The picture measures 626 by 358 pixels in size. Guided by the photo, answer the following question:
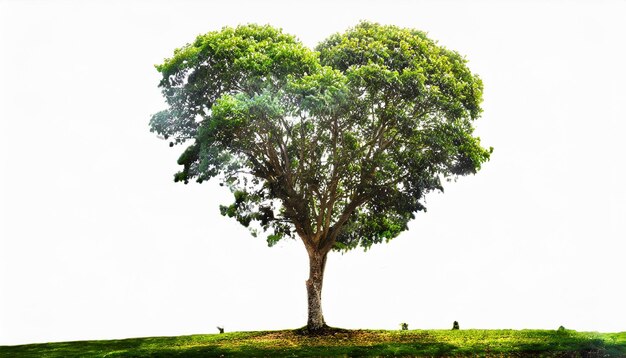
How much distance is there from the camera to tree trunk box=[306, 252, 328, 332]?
103 feet

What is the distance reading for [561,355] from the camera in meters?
23.7

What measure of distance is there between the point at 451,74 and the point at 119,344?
21856mm

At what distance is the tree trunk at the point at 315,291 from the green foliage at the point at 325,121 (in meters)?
0.81

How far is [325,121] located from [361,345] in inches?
427

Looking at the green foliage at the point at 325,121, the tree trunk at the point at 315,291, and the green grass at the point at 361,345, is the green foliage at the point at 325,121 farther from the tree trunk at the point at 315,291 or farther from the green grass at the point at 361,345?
the green grass at the point at 361,345

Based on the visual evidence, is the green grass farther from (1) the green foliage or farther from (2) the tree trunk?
(1) the green foliage

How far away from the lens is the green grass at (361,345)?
79.4 feet

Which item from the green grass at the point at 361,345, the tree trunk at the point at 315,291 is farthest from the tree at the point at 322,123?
the green grass at the point at 361,345

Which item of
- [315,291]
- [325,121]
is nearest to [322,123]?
[325,121]

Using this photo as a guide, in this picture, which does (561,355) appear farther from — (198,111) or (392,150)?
(198,111)

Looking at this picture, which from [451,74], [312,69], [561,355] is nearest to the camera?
[561,355]

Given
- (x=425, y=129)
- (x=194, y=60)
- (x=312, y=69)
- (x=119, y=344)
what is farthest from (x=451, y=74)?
(x=119, y=344)

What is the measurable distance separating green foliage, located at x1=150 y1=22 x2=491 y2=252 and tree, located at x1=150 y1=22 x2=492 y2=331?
0.06 m

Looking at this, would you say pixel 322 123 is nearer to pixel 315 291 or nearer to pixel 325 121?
pixel 325 121
